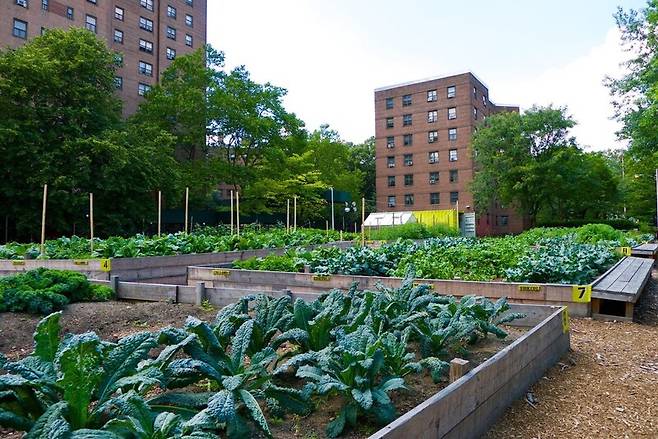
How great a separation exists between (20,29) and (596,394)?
38.6 m

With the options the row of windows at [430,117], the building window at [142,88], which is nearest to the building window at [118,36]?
the building window at [142,88]

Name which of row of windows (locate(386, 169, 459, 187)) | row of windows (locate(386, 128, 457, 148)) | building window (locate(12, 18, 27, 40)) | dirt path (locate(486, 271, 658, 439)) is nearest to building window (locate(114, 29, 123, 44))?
building window (locate(12, 18, 27, 40))

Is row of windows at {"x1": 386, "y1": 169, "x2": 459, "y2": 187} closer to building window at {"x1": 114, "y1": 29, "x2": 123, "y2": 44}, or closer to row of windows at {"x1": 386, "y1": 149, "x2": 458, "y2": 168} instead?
row of windows at {"x1": 386, "y1": 149, "x2": 458, "y2": 168}

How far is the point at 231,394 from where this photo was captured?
8.00 feet

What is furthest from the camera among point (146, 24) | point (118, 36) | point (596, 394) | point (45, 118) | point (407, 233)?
point (146, 24)

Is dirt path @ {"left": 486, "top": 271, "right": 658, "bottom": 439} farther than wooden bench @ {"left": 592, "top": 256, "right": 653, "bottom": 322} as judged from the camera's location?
No

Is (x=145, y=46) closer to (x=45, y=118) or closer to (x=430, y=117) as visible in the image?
(x=45, y=118)

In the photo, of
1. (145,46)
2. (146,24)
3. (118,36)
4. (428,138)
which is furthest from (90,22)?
(428,138)

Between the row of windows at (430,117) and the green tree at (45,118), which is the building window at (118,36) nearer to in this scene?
the green tree at (45,118)

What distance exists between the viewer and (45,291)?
6500 millimetres

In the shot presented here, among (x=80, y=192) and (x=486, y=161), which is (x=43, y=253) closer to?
(x=80, y=192)

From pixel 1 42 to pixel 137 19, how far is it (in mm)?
11904

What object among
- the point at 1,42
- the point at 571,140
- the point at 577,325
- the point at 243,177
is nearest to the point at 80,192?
the point at 243,177

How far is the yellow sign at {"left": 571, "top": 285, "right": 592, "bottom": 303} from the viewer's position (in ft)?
20.4
